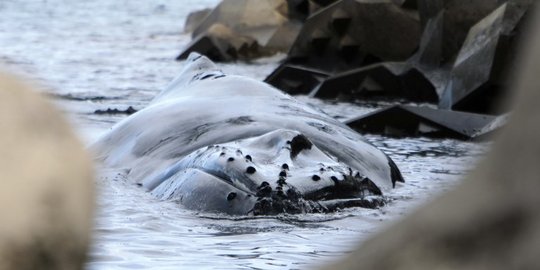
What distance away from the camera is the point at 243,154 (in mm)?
6652

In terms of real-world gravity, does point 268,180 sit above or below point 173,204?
above

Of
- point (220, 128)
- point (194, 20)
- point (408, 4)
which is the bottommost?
point (194, 20)

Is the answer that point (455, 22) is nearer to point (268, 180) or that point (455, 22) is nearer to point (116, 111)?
point (116, 111)

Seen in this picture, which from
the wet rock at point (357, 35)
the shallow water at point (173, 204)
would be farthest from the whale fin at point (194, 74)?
the wet rock at point (357, 35)

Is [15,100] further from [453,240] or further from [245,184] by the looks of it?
[245,184]

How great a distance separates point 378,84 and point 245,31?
857cm

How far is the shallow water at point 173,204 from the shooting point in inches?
216

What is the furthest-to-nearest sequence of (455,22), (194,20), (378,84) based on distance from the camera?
(194,20), (378,84), (455,22)

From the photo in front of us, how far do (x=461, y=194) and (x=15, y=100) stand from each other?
26.8 inches

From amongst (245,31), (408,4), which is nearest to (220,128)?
(408,4)

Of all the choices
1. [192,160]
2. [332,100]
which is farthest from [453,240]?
[332,100]

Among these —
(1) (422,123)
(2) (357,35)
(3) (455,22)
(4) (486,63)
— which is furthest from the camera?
(2) (357,35)

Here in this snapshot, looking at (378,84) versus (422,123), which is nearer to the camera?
(422,123)

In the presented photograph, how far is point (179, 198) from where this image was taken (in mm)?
6691
